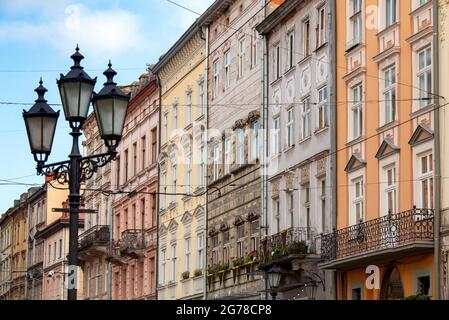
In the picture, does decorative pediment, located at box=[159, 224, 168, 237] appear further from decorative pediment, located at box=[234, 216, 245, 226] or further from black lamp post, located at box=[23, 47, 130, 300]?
black lamp post, located at box=[23, 47, 130, 300]

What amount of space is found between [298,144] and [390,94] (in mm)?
7313

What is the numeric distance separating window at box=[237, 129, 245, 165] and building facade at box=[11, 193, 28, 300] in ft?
169

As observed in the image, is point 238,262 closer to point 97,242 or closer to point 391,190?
point 391,190

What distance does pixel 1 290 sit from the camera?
10356 cm

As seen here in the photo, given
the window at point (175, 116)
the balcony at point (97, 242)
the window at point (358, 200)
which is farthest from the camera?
the balcony at point (97, 242)

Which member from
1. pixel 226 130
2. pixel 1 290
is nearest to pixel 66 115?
pixel 226 130

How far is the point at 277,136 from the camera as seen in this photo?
131ft

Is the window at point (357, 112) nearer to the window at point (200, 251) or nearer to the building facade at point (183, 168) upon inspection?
the building facade at point (183, 168)

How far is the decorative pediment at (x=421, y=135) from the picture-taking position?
91.1 feet

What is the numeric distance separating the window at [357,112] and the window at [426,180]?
4.14m

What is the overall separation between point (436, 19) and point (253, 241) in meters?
15.6

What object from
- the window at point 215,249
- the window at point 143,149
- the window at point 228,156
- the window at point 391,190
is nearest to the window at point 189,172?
the window at point 215,249

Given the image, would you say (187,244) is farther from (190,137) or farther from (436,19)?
(436,19)
